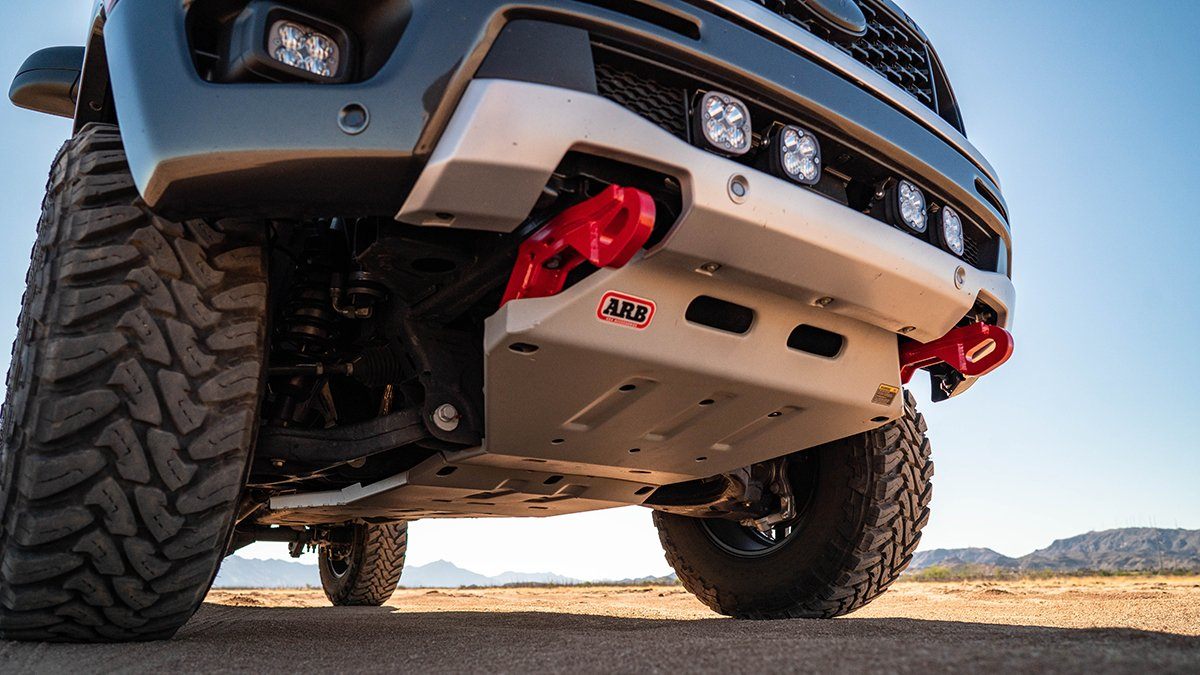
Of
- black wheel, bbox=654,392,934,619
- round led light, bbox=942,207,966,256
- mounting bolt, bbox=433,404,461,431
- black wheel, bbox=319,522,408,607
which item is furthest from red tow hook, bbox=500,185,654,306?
black wheel, bbox=319,522,408,607

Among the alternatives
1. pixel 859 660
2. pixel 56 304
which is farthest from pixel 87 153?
pixel 859 660

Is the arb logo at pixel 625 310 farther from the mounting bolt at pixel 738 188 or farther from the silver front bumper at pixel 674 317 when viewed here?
the mounting bolt at pixel 738 188

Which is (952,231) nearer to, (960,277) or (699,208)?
(960,277)

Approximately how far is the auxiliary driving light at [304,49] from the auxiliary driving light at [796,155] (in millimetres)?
1038

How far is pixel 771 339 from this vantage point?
97.4 inches

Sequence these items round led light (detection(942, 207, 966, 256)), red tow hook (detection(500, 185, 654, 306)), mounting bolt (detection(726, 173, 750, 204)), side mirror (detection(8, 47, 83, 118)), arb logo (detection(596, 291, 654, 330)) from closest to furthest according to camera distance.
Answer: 1. red tow hook (detection(500, 185, 654, 306))
2. mounting bolt (detection(726, 173, 750, 204))
3. arb logo (detection(596, 291, 654, 330))
4. round led light (detection(942, 207, 966, 256))
5. side mirror (detection(8, 47, 83, 118))

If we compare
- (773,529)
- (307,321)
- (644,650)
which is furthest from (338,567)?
(644,650)

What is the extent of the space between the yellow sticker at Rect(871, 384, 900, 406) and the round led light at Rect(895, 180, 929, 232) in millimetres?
519

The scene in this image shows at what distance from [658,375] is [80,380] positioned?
1.34 meters

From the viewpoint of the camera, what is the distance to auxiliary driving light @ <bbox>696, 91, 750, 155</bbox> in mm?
2125

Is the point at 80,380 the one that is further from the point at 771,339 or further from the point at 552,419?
the point at 771,339

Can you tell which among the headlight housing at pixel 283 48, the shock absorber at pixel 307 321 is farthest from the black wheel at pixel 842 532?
the headlight housing at pixel 283 48

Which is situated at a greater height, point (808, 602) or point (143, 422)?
point (143, 422)

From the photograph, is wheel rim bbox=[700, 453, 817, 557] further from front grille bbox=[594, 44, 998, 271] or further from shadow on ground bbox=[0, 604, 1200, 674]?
front grille bbox=[594, 44, 998, 271]
